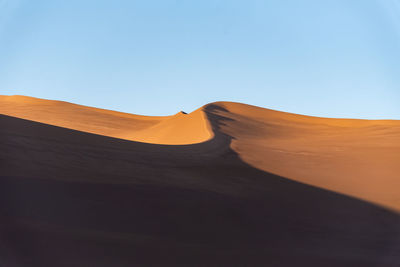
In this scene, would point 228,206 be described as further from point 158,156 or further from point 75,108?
point 75,108

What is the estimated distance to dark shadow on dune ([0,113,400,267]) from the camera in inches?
131

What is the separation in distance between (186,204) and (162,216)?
0.54m

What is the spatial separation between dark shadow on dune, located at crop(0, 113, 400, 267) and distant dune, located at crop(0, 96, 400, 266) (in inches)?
0.5

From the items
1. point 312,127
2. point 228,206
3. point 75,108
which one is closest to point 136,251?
point 228,206

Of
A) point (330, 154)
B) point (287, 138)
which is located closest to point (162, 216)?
point (330, 154)

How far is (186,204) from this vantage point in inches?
185

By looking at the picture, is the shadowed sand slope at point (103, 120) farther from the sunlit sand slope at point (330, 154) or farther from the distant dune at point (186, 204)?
the distant dune at point (186, 204)

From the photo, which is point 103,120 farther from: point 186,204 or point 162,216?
point 162,216

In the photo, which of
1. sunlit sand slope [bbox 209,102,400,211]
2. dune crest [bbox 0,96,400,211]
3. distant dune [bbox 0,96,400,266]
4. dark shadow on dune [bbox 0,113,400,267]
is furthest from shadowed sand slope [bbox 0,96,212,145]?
dark shadow on dune [bbox 0,113,400,267]

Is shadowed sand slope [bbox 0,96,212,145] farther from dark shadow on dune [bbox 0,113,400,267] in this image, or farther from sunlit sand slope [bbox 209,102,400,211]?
dark shadow on dune [bbox 0,113,400,267]

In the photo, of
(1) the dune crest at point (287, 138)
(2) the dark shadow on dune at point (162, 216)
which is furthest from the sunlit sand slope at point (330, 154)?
(2) the dark shadow on dune at point (162, 216)

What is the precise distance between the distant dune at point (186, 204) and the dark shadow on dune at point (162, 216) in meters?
0.01

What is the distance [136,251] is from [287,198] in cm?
274

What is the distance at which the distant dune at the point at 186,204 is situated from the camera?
3.40 metres
